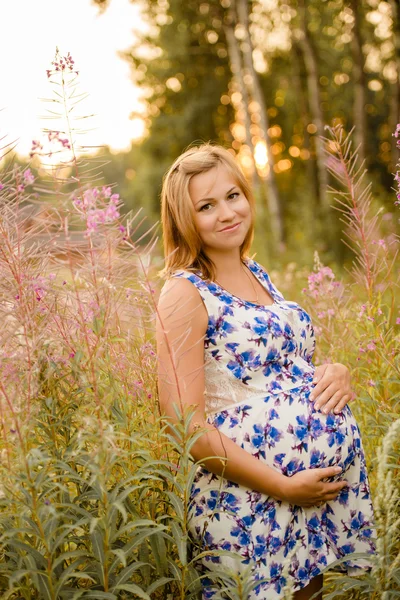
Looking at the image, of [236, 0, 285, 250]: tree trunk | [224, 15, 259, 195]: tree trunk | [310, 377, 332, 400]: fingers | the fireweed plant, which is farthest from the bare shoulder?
[224, 15, 259, 195]: tree trunk

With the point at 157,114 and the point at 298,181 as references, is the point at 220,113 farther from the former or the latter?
the point at 298,181

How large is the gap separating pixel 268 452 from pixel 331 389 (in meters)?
0.36

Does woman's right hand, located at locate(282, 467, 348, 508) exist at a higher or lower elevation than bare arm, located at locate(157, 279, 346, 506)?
lower

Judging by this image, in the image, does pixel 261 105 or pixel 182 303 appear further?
pixel 261 105

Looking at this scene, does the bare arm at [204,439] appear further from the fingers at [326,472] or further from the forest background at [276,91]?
the forest background at [276,91]

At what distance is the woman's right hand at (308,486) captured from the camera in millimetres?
2238

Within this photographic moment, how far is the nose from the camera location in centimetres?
256

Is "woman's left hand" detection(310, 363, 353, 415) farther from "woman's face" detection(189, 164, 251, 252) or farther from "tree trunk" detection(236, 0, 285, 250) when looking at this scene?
"tree trunk" detection(236, 0, 285, 250)

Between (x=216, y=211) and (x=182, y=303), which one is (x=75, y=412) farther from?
(x=216, y=211)

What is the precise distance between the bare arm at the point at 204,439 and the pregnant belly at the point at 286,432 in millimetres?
56

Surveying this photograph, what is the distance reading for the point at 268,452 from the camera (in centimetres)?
231

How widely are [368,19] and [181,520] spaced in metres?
19.5

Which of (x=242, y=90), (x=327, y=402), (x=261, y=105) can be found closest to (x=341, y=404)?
(x=327, y=402)

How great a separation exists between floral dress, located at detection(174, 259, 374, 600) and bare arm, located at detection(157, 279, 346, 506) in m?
0.07
